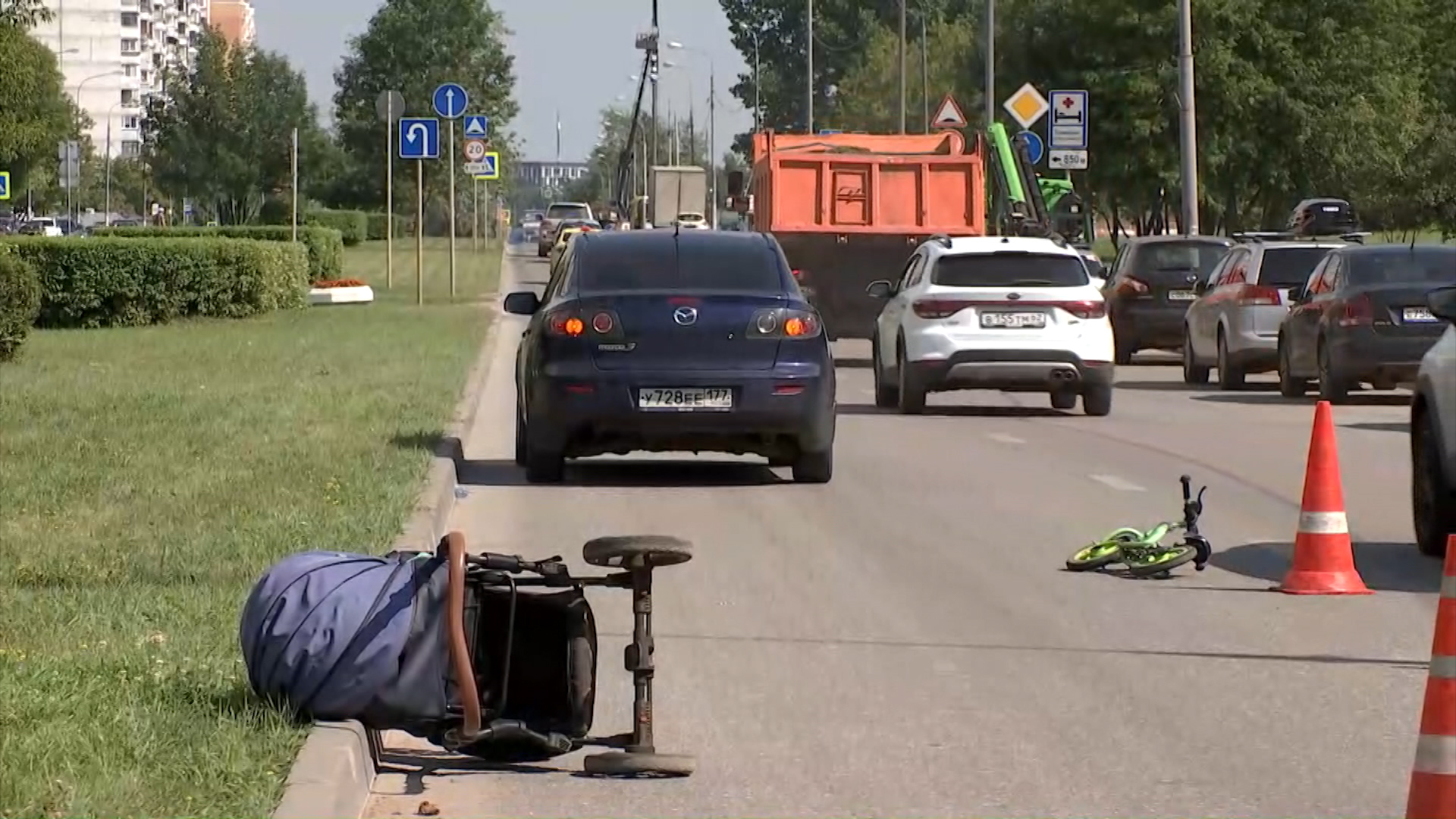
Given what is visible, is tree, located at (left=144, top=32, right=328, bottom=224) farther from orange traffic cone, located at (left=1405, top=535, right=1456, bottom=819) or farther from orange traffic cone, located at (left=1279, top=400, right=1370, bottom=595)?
orange traffic cone, located at (left=1405, top=535, right=1456, bottom=819)

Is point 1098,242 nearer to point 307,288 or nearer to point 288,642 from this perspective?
point 307,288

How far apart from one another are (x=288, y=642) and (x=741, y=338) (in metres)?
8.48

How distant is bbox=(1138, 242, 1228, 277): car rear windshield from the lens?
31125 mm

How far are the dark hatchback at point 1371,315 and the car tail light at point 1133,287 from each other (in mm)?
6221

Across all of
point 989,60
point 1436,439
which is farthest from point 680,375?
point 989,60

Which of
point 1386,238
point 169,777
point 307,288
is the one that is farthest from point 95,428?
point 1386,238

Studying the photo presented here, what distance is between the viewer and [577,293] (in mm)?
15930

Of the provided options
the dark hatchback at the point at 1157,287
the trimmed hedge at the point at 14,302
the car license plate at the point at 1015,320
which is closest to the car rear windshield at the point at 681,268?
the car license plate at the point at 1015,320

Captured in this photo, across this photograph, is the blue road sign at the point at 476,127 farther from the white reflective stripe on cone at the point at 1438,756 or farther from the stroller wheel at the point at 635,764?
the white reflective stripe on cone at the point at 1438,756

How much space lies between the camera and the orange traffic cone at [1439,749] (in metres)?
5.98

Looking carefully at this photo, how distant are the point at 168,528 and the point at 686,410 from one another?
14.0 ft

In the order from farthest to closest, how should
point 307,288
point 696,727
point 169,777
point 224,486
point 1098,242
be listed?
point 1098,242, point 307,288, point 224,486, point 696,727, point 169,777

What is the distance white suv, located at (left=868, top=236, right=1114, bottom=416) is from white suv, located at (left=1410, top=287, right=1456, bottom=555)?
926 cm

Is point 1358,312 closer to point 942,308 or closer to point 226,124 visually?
point 942,308
